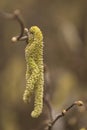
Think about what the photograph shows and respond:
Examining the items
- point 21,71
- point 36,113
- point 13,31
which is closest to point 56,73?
point 21,71

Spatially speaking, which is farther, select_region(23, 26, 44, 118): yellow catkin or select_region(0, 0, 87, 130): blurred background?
select_region(0, 0, 87, 130): blurred background

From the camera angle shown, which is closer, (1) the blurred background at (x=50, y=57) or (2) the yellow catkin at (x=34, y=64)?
(2) the yellow catkin at (x=34, y=64)

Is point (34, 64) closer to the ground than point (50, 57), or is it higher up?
higher up

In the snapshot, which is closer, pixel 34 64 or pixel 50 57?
pixel 34 64
